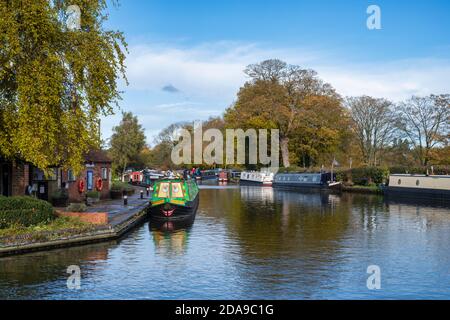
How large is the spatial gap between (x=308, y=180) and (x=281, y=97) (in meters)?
12.1

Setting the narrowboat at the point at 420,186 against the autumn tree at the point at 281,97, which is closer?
the narrowboat at the point at 420,186

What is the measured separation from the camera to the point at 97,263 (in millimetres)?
16953

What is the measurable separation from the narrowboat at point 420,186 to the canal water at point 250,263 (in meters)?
15.5

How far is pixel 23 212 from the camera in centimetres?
1925

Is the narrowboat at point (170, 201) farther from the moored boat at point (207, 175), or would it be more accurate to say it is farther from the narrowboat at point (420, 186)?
the moored boat at point (207, 175)

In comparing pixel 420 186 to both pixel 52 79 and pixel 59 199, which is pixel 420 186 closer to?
pixel 59 199

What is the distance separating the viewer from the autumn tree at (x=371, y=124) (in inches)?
2574

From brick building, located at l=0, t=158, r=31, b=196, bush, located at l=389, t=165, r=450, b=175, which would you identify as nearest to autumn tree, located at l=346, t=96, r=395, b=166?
bush, located at l=389, t=165, r=450, b=175

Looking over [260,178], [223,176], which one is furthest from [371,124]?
[223,176]

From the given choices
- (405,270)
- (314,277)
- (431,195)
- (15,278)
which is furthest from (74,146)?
(431,195)

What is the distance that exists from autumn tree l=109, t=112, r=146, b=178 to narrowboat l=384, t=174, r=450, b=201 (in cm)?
3436

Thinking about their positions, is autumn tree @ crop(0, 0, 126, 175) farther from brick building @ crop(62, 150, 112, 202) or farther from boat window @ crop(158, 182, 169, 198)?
brick building @ crop(62, 150, 112, 202)

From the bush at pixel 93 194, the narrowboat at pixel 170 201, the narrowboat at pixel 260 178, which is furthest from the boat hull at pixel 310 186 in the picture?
the narrowboat at pixel 170 201

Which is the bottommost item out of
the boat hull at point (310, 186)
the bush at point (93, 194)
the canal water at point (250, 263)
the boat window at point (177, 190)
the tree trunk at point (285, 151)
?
the canal water at point (250, 263)
